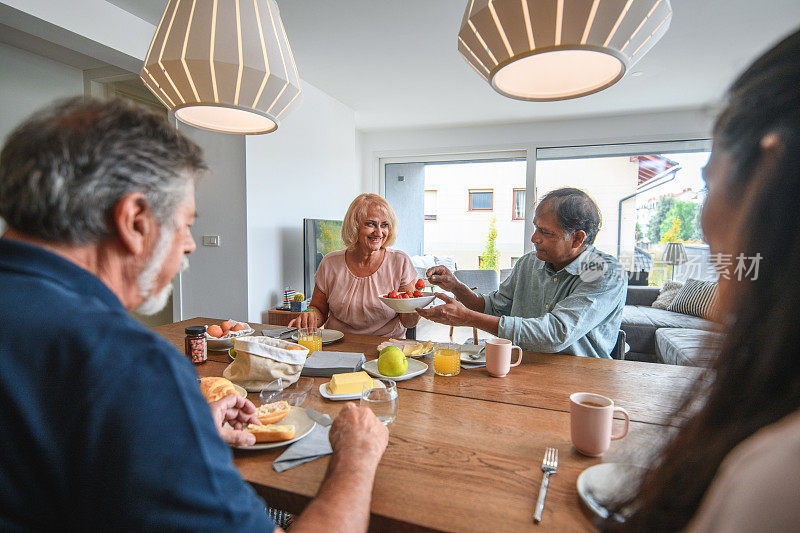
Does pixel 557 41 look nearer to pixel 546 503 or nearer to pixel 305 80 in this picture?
pixel 546 503

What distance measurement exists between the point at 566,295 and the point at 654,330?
2.69 metres

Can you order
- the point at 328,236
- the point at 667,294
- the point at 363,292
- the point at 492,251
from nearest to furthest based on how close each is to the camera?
the point at 363,292 < the point at 328,236 < the point at 667,294 < the point at 492,251

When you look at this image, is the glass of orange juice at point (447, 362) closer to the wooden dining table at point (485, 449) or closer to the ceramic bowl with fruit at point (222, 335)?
the wooden dining table at point (485, 449)

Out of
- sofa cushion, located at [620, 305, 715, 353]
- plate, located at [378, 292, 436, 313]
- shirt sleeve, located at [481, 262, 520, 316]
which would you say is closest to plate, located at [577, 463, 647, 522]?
plate, located at [378, 292, 436, 313]

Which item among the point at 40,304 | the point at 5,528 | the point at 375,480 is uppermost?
the point at 40,304

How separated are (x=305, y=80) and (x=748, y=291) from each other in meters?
4.32

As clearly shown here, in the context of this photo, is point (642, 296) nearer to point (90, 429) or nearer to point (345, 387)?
point (345, 387)

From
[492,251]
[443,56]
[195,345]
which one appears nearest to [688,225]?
[195,345]

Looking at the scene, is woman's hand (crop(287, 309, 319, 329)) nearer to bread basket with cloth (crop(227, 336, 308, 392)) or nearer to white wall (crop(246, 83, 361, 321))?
bread basket with cloth (crop(227, 336, 308, 392))

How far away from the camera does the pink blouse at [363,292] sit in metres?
2.21

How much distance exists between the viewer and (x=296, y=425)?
1013 mm

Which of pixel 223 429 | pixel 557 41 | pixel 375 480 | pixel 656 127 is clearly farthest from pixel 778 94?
pixel 656 127

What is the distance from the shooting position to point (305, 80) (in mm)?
4117

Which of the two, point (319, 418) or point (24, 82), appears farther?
point (24, 82)
